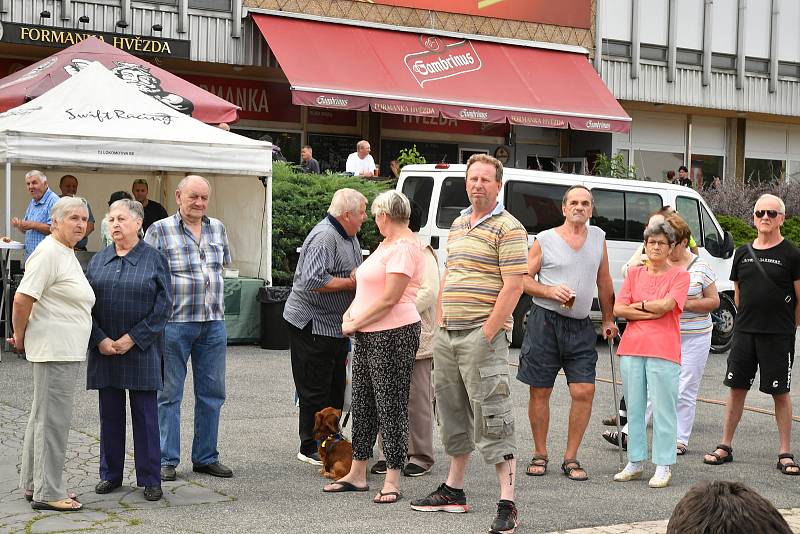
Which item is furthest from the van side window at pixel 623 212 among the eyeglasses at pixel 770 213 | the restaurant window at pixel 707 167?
the restaurant window at pixel 707 167

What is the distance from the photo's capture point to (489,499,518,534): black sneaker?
19.5 ft

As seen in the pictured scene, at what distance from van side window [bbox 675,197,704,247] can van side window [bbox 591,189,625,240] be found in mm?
832

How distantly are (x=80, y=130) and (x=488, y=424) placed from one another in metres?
8.43

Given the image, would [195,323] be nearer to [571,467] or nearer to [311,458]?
[311,458]

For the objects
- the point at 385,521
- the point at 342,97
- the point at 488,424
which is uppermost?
the point at 342,97

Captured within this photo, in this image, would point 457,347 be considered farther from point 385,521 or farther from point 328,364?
point 328,364

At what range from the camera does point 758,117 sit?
33.1 m

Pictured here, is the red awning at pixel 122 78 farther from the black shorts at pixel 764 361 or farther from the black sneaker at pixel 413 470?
the black shorts at pixel 764 361

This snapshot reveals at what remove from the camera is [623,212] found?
1524 cm

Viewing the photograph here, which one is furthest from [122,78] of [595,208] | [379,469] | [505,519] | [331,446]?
[505,519]

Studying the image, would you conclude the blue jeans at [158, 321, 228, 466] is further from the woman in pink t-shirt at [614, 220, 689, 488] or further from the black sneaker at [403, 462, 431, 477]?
the woman in pink t-shirt at [614, 220, 689, 488]

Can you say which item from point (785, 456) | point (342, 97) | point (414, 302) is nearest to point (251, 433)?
point (414, 302)

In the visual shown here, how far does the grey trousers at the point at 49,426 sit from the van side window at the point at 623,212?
390 inches

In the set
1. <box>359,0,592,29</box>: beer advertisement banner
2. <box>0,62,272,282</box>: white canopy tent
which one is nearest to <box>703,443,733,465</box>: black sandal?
<box>0,62,272,282</box>: white canopy tent
